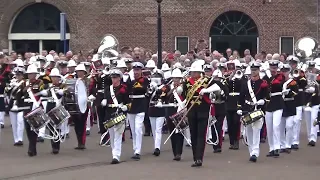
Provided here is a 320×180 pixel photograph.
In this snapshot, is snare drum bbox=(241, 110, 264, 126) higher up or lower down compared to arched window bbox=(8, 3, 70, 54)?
lower down

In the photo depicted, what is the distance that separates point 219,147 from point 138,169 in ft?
10.1

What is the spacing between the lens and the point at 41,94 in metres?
15.8

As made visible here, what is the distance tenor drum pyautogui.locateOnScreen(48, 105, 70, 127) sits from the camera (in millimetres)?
15539

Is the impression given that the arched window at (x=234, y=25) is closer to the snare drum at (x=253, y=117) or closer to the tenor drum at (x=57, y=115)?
the tenor drum at (x=57, y=115)

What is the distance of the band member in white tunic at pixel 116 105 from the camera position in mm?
14383

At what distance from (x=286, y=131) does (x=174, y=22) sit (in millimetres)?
17523

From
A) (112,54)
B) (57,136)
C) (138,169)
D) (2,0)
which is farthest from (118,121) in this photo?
(2,0)

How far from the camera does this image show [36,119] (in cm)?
1523

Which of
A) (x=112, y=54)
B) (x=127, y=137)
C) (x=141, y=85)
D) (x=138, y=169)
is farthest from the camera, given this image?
(x=112, y=54)

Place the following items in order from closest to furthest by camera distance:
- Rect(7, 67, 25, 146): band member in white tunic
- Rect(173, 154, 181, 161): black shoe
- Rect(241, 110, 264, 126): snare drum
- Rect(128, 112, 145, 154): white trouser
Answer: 1. Rect(241, 110, 264, 126): snare drum
2. Rect(173, 154, 181, 161): black shoe
3. Rect(128, 112, 145, 154): white trouser
4. Rect(7, 67, 25, 146): band member in white tunic

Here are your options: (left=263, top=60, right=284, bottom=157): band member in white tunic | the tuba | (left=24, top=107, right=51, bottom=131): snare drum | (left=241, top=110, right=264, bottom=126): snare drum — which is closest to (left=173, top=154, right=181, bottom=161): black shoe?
(left=241, top=110, right=264, bottom=126): snare drum

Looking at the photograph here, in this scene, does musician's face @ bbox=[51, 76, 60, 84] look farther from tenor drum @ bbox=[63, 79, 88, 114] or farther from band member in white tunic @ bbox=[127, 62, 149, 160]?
band member in white tunic @ bbox=[127, 62, 149, 160]

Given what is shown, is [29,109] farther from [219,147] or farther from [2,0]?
[2,0]

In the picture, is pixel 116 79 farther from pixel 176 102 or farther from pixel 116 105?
pixel 176 102
